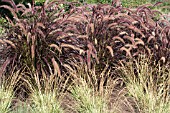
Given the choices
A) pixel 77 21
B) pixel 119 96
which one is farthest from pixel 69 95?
pixel 77 21

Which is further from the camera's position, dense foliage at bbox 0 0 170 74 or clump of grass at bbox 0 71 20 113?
dense foliage at bbox 0 0 170 74

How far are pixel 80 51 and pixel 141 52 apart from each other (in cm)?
102

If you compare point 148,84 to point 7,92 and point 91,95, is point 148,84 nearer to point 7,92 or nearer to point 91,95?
point 91,95

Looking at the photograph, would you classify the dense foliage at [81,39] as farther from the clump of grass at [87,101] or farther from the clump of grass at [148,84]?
the clump of grass at [87,101]

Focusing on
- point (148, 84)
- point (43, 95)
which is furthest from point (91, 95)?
point (148, 84)

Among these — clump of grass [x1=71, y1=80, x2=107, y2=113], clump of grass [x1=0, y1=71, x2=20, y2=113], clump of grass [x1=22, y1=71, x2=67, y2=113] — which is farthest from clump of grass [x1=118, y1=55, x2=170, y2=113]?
clump of grass [x1=0, y1=71, x2=20, y2=113]

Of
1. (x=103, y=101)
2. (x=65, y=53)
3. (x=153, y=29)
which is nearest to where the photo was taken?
(x=103, y=101)

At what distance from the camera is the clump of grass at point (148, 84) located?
4775mm

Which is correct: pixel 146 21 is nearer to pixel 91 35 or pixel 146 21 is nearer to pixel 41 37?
pixel 91 35

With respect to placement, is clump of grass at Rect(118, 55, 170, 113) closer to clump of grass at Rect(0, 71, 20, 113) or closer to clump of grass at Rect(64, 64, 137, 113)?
clump of grass at Rect(64, 64, 137, 113)

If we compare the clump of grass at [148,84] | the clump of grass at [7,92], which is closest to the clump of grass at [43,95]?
the clump of grass at [7,92]

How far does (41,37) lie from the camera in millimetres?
5281

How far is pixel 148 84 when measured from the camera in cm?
509

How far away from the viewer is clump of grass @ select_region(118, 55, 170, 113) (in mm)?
4775
